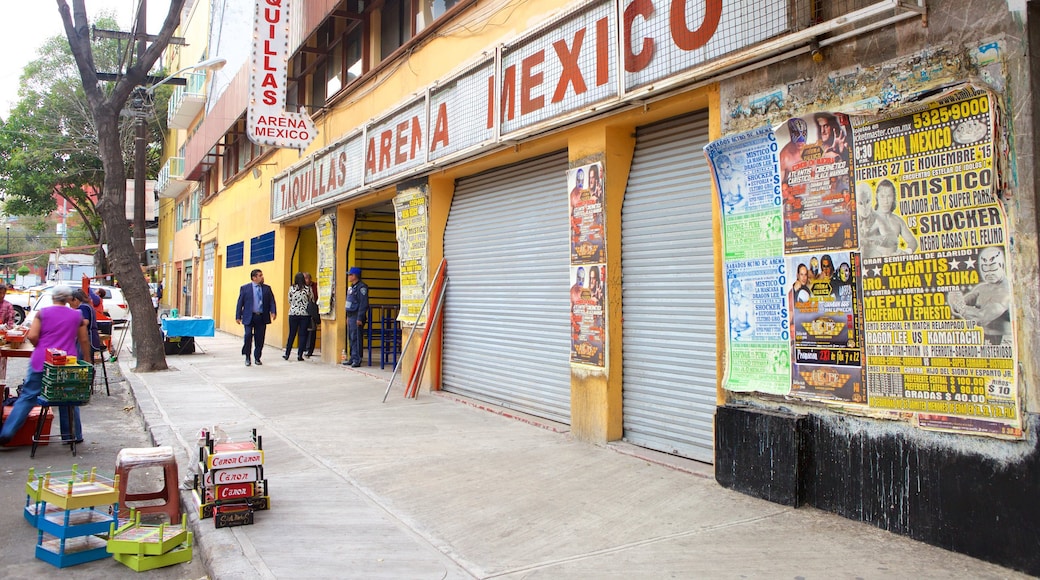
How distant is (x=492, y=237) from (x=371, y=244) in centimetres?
584

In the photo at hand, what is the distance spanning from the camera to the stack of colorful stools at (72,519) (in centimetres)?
396

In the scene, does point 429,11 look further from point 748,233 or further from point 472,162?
point 748,233

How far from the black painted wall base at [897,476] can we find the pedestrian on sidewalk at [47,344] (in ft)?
21.0

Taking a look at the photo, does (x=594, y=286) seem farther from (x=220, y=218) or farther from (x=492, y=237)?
(x=220, y=218)

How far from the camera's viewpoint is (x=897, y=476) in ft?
12.7

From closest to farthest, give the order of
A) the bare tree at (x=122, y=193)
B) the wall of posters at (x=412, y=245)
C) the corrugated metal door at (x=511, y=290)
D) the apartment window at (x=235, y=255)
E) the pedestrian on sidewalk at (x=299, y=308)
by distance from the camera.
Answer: the corrugated metal door at (x=511, y=290) → the wall of posters at (x=412, y=245) → the bare tree at (x=122, y=193) → the pedestrian on sidewalk at (x=299, y=308) → the apartment window at (x=235, y=255)

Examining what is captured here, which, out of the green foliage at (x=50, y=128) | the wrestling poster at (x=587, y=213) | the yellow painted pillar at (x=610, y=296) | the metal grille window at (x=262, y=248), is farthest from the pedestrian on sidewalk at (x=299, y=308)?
the green foliage at (x=50, y=128)

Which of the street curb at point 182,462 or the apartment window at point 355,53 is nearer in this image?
the street curb at point 182,462

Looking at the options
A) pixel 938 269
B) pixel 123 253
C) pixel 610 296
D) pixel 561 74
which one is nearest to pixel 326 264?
Result: pixel 123 253

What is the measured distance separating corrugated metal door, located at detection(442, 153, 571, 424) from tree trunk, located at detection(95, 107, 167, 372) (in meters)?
6.17

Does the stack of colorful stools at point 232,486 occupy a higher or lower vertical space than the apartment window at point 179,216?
lower

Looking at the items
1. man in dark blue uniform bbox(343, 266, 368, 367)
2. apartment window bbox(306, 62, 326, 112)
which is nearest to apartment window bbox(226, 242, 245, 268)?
apartment window bbox(306, 62, 326, 112)

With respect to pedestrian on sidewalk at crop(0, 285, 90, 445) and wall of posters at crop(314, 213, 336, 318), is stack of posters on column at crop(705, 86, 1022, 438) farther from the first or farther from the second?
wall of posters at crop(314, 213, 336, 318)

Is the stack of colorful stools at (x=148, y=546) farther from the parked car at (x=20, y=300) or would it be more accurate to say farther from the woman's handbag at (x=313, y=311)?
the parked car at (x=20, y=300)
